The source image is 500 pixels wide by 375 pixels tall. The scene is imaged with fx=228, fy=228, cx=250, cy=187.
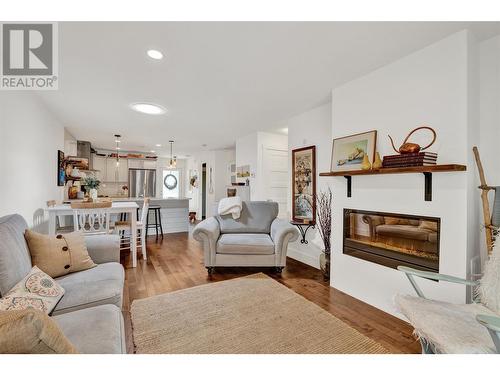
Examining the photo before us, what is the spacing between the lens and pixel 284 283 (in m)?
2.82

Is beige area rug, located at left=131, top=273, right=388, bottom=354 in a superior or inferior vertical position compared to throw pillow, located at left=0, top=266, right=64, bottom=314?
inferior

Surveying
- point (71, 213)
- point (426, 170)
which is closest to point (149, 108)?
point (71, 213)

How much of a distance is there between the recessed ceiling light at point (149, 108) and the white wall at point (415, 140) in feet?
8.42

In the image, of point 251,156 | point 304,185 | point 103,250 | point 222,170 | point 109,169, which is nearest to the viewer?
point 103,250

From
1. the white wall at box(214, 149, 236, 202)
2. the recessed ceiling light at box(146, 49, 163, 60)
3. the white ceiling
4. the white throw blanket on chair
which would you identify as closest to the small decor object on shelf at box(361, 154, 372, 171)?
the white ceiling

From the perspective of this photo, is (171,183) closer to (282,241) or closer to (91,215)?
(91,215)

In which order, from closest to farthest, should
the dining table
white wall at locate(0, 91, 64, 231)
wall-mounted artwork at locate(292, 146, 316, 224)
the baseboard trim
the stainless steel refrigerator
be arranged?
white wall at locate(0, 91, 64, 231)
the dining table
the baseboard trim
wall-mounted artwork at locate(292, 146, 316, 224)
the stainless steel refrigerator

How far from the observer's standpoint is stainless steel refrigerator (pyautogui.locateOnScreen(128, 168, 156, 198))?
782 centimetres

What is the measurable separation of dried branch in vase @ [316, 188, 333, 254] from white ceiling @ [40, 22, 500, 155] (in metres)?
1.36

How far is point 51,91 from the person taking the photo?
2.90 metres

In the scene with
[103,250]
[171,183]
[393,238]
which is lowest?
[103,250]

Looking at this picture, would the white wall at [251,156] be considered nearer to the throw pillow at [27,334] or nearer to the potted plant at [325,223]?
the potted plant at [325,223]

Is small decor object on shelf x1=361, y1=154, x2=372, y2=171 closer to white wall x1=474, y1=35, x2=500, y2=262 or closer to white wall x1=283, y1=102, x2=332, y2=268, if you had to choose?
white wall x1=474, y1=35, x2=500, y2=262

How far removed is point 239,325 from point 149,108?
10.6ft
